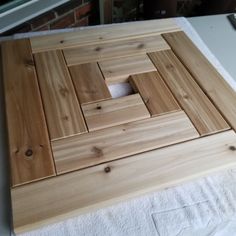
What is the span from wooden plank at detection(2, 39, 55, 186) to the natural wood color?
17 millimetres

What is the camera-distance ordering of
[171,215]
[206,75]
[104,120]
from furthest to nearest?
[206,75] < [104,120] < [171,215]

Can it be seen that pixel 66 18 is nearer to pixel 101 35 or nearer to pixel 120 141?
pixel 101 35

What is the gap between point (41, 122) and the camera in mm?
697

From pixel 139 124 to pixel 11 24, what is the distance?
648 millimetres

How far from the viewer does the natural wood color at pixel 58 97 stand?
685mm

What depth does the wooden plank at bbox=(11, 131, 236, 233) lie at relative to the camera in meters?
0.55

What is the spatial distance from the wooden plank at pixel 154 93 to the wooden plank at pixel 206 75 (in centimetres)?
10

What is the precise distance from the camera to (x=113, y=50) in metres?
0.92

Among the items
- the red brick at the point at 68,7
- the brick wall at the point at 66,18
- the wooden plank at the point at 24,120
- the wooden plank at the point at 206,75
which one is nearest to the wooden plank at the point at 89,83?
the wooden plank at the point at 24,120

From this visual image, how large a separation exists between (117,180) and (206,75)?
1.39ft

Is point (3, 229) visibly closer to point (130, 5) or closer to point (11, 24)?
point (11, 24)

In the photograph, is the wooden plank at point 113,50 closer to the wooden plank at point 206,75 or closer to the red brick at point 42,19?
the wooden plank at point 206,75

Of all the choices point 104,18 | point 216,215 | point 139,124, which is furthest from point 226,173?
point 104,18

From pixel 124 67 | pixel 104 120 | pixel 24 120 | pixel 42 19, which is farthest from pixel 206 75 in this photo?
pixel 42 19
